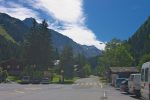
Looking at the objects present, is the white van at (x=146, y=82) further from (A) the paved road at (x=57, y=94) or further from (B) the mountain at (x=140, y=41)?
(B) the mountain at (x=140, y=41)

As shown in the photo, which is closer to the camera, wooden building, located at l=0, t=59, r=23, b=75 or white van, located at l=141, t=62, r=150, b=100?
white van, located at l=141, t=62, r=150, b=100

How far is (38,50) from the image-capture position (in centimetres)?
12069

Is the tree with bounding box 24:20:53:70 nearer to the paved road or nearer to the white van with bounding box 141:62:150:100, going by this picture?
the paved road

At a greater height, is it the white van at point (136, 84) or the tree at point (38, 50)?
the tree at point (38, 50)

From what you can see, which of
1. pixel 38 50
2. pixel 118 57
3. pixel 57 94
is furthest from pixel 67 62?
pixel 57 94

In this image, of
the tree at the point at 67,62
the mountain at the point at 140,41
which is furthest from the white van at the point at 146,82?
the mountain at the point at 140,41

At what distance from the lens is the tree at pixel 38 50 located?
A: 120938 mm

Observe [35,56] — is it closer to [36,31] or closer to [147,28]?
[36,31]

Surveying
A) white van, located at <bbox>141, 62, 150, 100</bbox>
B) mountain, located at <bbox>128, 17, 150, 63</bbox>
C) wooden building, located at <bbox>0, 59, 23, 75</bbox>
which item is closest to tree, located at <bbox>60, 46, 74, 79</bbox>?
wooden building, located at <bbox>0, 59, 23, 75</bbox>

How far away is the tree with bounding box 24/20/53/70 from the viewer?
121 metres

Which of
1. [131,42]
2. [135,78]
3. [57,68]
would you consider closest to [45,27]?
[57,68]

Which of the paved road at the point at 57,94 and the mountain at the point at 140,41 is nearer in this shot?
the paved road at the point at 57,94

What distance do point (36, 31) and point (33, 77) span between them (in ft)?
61.1

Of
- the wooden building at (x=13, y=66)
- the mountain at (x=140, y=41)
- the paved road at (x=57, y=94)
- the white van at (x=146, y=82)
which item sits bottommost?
the paved road at (x=57, y=94)
